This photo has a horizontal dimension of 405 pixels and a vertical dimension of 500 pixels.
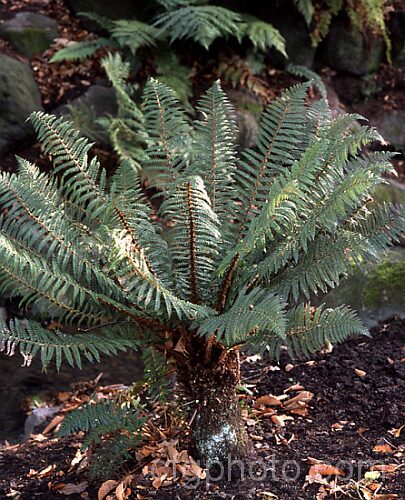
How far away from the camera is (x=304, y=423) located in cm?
313

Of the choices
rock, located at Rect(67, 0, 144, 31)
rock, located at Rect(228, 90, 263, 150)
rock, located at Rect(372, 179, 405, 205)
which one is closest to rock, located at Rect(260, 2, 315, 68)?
rock, located at Rect(228, 90, 263, 150)

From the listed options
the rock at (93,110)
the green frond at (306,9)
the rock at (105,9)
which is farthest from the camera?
the rock at (105,9)

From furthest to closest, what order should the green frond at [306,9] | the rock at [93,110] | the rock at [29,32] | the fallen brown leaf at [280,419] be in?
the rock at [29,32] → the green frond at [306,9] → the rock at [93,110] → the fallen brown leaf at [280,419]

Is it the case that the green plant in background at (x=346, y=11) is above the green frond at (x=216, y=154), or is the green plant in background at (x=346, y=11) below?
below

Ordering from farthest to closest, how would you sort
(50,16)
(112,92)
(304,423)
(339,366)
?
(50,16)
(112,92)
(339,366)
(304,423)

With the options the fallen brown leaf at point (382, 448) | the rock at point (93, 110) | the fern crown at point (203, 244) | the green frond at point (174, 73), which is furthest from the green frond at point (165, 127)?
the green frond at point (174, 73)

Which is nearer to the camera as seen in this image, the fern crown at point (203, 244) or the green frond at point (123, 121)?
the fern crown at point (203, 244)

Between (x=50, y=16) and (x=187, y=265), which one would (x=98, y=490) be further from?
(x=50, y=16)

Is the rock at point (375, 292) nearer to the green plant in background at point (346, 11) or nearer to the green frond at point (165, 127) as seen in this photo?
the green frond at point (165, 127)

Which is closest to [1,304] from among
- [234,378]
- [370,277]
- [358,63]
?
[370,277]

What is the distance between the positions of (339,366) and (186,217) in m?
1.45

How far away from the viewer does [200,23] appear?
638cm

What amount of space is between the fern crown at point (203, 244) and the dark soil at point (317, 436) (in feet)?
1.67

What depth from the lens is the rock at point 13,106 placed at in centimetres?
628
